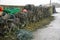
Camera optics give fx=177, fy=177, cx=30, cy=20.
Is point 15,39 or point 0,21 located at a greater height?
point 0,21

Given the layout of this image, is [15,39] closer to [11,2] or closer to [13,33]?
[13,33]

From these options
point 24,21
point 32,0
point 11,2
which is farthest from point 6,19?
point 32,0

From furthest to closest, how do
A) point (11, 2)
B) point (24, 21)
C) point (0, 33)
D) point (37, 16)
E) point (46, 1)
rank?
point (46, 1), point (11, 2), point (37, 16), point (24, 21), point (0, 33)

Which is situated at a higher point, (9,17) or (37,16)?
(9,17)

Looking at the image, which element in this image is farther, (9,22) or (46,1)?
(46,1)

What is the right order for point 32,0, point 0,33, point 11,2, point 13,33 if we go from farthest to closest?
point 32,0 < point 11,2 < point 13,33 < point 0,33

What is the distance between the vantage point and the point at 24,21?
764 cm

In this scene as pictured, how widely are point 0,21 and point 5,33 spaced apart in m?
0.43

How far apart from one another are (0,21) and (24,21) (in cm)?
195

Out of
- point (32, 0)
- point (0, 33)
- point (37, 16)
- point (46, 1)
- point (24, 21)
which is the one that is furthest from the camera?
point (46, 1)

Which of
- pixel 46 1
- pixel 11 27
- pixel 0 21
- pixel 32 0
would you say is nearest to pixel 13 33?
pixel 11 27

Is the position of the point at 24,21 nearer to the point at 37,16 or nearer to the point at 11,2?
the point at 37,16

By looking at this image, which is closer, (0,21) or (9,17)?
(0,21)

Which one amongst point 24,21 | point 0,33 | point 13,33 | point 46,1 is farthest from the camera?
point 46,1
